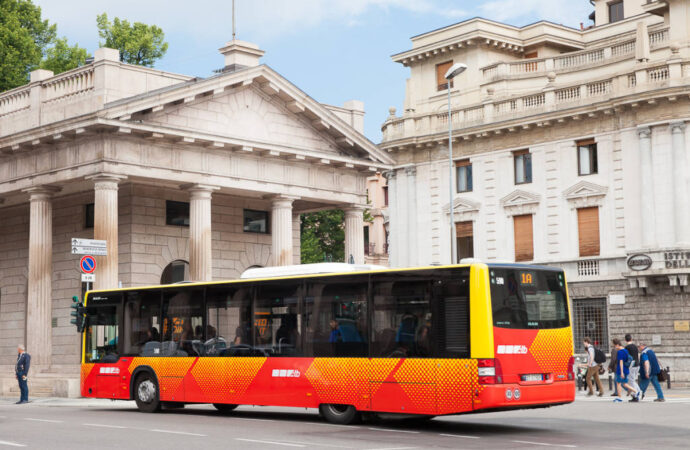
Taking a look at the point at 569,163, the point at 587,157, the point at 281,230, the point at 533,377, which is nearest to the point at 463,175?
the point at 569,163

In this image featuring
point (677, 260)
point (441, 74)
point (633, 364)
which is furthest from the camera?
point (441, 74)

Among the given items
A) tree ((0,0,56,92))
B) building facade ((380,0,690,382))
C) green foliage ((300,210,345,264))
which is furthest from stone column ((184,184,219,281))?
green foliage ((300,210,345,264))

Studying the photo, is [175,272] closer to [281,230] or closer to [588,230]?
[281,230]

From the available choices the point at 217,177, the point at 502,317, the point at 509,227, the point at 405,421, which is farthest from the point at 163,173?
the point at 509,227

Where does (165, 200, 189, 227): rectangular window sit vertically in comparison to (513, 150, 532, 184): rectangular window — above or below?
below

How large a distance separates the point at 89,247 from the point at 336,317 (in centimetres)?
1055

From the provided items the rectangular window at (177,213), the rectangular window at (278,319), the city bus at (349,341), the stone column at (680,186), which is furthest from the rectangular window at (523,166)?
the rectangular window at (278,319)

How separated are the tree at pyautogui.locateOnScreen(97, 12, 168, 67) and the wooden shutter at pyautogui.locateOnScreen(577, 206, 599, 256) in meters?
22.8

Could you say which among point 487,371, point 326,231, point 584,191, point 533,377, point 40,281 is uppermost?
point 584,191

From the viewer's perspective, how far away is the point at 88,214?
116 ft

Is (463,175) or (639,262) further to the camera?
(463,175)

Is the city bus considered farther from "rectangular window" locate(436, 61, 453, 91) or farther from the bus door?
"rectangular window" locate(436, 61, 453, 91)

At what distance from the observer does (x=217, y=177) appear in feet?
107

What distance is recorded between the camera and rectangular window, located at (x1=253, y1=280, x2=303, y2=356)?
1939 centimetres
